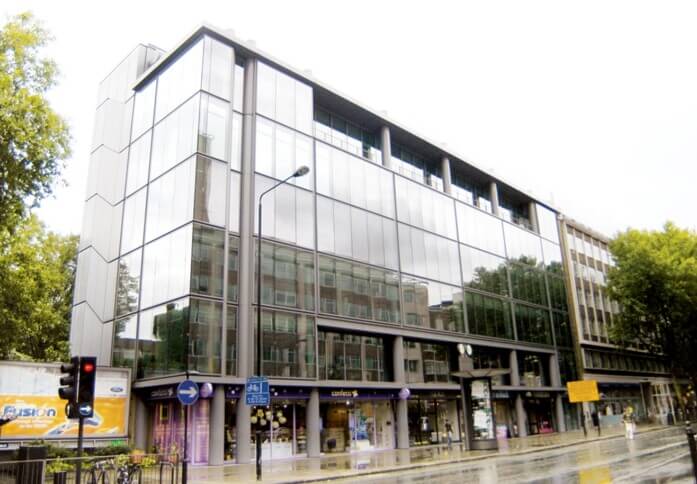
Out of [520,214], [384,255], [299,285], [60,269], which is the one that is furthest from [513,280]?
[60,269]

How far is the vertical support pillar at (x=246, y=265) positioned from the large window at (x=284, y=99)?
0.68m

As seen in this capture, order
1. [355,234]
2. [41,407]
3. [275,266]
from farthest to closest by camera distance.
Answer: [355,234] < [275,266] < [41,407]

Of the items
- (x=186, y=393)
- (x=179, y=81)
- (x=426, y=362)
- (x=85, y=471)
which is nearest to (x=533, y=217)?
(x=426, y=362)

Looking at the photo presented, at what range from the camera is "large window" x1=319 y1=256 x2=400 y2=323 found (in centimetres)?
3356

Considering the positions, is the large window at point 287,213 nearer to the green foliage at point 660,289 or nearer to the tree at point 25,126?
the tree at point 25,126

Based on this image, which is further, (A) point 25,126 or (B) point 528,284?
(B) point 528,284

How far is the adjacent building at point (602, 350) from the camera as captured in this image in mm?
58438

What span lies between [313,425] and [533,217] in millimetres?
36887

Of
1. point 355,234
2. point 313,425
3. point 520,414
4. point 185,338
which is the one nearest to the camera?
point 185,338

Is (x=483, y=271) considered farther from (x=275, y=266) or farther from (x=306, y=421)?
(x=275, y=266)

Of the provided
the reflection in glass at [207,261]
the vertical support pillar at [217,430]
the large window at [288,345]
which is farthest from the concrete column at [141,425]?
the reflection in glass at [207,261]

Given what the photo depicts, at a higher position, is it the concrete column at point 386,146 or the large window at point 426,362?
the concrete column at point 386,146

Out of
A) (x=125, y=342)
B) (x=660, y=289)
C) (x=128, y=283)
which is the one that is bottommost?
(x=125, y=342)

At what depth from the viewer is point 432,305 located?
41125mm
